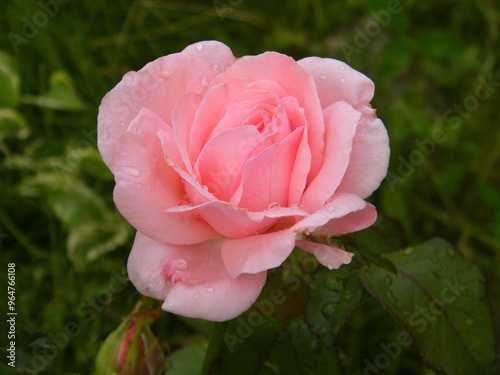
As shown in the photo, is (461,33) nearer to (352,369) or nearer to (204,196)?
(352,369)

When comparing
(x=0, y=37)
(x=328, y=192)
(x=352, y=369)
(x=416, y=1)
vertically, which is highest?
(x=328, y=192)

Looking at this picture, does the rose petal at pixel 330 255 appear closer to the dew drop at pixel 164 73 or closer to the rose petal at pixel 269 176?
the rose petal at pixel 269 176

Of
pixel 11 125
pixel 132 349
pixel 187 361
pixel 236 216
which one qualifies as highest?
pixel 236 216

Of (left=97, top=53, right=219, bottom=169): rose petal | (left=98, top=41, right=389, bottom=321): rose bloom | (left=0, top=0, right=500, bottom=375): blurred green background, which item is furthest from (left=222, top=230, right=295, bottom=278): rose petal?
(left=0, top=0, right=500, bottom=375): blurred green background

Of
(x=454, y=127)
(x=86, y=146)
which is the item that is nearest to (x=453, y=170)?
(x=454, y=127)

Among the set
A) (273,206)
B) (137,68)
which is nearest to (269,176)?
(273,206)

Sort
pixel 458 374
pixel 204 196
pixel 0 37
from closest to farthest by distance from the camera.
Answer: pixel 204 196 < pixel 458 374 < pixel 0 37

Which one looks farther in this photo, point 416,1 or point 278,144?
point 416,1

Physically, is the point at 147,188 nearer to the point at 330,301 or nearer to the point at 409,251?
the point at 330,301
